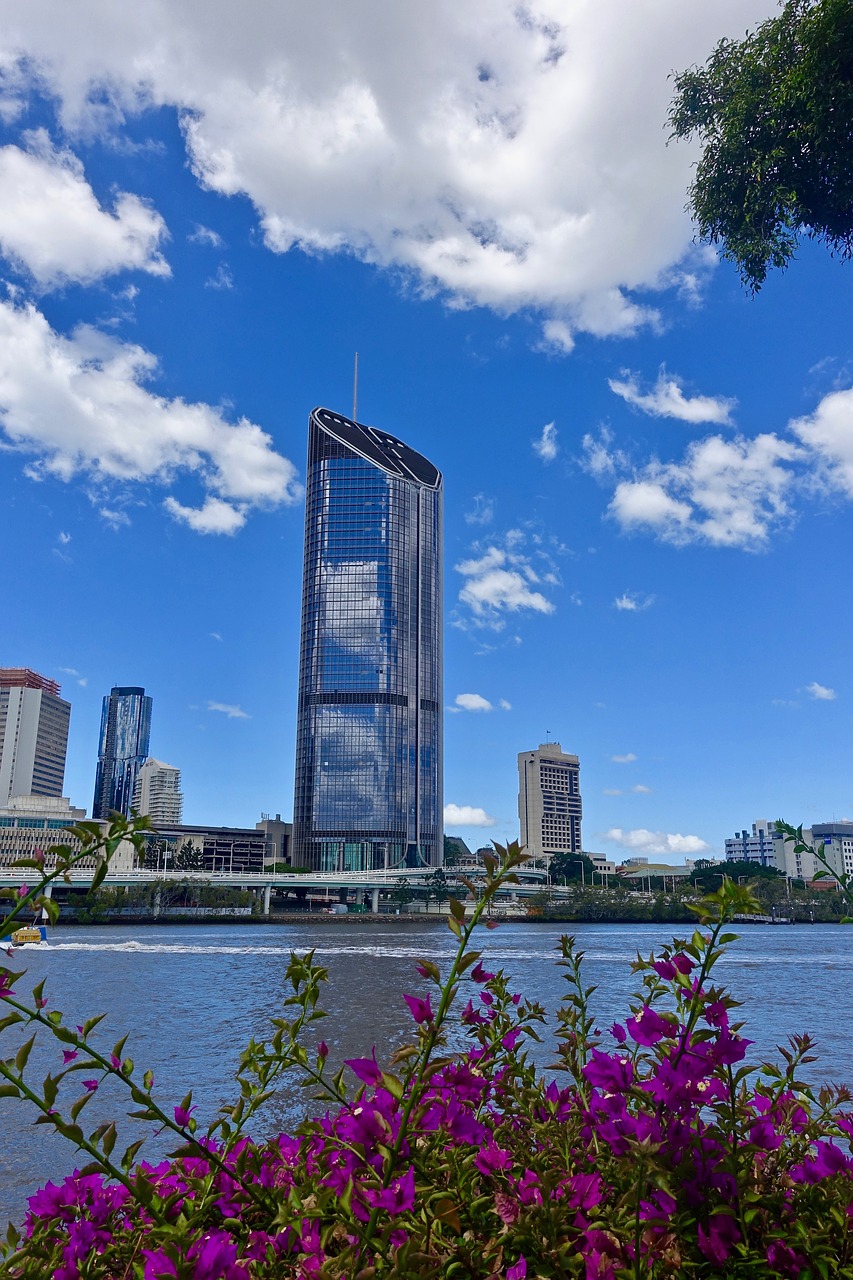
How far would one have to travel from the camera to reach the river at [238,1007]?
11.0 m

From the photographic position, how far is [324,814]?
15575cm

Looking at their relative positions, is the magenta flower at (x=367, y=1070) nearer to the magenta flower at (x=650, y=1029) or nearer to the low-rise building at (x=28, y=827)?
the magenta flower at (x=650, y=1029)

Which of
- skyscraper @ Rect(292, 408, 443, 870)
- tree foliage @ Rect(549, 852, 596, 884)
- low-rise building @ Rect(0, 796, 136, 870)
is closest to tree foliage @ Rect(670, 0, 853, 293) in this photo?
low-rise building @ Rect(0, 796, 136, 870)

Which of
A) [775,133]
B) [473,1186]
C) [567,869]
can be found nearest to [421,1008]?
[473,1186]

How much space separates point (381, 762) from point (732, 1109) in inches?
6126

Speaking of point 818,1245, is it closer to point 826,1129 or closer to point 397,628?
point 826,1129

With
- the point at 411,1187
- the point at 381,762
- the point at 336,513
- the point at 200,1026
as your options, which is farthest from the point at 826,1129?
the point at 336,513

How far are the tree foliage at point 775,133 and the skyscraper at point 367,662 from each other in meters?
148

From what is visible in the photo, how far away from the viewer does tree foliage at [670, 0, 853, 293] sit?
31.4ft

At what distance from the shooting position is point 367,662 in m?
160

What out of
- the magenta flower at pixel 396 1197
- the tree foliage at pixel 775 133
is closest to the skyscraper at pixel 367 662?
the tree foliage at pixel 775 133

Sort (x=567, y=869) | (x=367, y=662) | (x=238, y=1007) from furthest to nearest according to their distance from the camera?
(x=567, y=869) < (x=367, y=662) < (x=238, y=1007)

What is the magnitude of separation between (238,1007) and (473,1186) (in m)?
23.6

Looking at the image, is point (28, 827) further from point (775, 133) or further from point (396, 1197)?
point (396, 1197)
